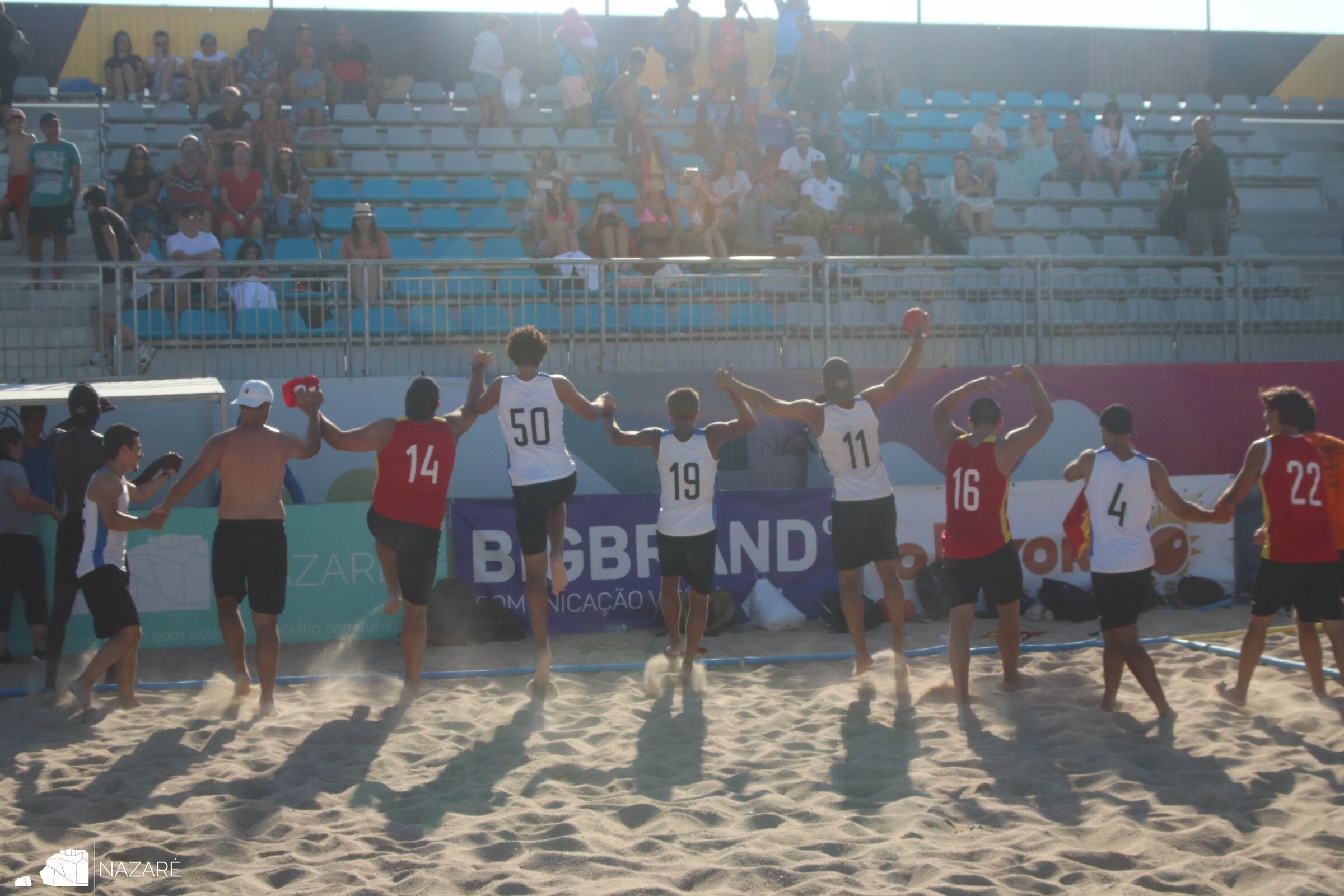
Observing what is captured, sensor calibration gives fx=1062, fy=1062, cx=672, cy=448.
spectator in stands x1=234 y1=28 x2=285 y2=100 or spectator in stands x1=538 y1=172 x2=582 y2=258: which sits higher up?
spectator in stands x1=234 y1=28 x2=285 y2=100

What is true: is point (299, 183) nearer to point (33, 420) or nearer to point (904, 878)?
point (33, 420)

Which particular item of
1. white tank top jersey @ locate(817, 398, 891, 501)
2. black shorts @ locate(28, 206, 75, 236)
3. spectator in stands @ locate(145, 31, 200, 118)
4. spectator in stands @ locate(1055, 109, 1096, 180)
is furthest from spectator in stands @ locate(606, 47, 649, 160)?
white tank top jersey @ locate(817, 398, 891, 501)

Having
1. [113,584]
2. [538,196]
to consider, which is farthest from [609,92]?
[113,584]

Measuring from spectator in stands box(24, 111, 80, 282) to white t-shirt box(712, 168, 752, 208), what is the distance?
6788 mm

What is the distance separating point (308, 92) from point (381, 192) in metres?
2.18

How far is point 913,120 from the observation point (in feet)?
53.3

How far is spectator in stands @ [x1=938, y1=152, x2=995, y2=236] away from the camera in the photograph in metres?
12.9

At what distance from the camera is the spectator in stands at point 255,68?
14.2 meters

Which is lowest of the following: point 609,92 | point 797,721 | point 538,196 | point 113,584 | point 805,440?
point 797,721

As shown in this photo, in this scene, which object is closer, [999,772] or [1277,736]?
[999,772]

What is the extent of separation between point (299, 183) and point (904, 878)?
10783mm

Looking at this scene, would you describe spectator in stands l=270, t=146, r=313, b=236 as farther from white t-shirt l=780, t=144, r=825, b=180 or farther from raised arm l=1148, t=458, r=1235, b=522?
raised arm l=1148, t=458, r=1235, b=522

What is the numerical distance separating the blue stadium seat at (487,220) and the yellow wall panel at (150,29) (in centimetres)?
597

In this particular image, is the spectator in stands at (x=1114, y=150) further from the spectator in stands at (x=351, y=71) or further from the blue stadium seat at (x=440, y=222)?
the spectator in stands at (x=351, y=71)
